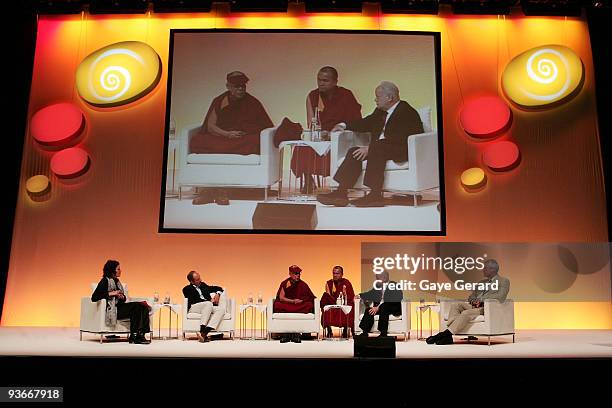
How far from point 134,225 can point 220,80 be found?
6.61ft

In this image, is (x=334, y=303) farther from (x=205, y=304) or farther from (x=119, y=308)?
(x=119, y=308)

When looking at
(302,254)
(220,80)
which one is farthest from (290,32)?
(302,254)

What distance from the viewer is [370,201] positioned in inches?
308

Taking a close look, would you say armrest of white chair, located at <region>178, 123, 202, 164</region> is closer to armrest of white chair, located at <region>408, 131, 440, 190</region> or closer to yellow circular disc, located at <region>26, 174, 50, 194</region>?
yellow circular disc, located at <region>26, 174, 50, 194</region>

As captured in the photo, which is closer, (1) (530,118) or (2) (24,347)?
(2) (24,347)

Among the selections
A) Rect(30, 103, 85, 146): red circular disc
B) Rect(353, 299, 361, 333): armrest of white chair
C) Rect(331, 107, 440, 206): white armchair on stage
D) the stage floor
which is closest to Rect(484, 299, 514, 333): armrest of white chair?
the stage floor

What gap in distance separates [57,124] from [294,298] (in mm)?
3623

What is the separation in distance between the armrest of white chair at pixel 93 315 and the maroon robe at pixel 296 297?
1659mm

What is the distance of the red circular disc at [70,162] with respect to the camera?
26.0ft

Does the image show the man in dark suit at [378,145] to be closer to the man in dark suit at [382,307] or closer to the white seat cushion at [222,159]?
the white seat cushion at [222,159]

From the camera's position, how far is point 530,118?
8.15 metres

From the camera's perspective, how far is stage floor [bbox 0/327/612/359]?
4.83m
